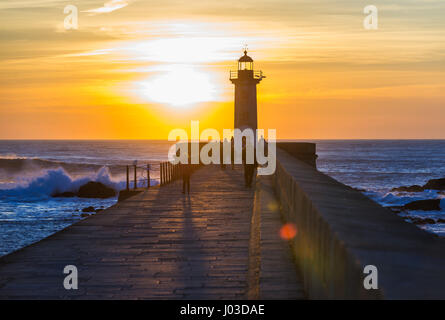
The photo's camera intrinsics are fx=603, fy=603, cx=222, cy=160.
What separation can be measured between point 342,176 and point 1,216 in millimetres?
48255

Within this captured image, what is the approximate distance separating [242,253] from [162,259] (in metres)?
1.13

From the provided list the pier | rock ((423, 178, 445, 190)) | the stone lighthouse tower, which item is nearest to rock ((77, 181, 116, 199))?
the stone lighthouse tower

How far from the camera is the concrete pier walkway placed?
647 centimetres

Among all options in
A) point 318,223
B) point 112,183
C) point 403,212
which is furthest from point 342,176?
point 318,223

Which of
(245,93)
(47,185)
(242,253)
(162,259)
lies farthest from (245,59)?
(162,259)

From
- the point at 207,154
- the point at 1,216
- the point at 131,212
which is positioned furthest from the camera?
the point at 207,154

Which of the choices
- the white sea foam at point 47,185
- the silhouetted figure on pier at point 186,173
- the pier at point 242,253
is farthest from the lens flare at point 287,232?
the white sea foam at point 47,185

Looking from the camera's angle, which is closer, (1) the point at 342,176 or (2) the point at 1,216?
(2) the point at 1,216

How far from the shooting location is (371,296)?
238 cm

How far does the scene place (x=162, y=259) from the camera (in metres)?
8.34

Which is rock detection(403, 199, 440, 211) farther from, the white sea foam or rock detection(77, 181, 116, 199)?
rock detection(77, 181, 116, 199)

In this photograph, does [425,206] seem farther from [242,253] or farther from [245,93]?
[242,253]

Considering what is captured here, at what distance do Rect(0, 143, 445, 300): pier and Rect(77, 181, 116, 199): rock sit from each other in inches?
1084

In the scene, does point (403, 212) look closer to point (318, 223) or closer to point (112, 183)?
point (112, 183)
